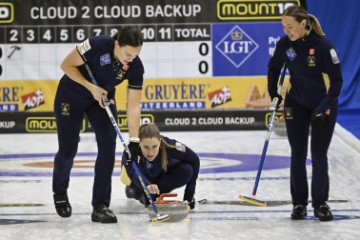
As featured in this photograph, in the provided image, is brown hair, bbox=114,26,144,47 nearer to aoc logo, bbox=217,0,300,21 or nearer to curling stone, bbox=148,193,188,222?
curling stone, bbox=148,193,188,222

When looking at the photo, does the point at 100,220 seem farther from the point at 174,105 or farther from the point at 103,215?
the point at 174,105

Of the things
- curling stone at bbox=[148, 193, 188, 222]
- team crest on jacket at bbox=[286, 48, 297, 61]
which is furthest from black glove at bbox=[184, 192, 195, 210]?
team crest on jacket at bbox=[286, 48, 297, 61]

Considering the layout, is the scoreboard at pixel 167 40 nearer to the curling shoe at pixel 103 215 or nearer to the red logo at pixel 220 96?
the red logo at pixel 220 96

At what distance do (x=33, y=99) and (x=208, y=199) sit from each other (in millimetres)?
5015

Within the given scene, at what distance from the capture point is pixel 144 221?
16.5 feet

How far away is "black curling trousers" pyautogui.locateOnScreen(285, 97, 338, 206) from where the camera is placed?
16.4 ft

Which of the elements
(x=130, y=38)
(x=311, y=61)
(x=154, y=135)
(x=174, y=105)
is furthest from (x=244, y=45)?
(x=130, y=38)

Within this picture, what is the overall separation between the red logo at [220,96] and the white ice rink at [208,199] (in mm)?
1028

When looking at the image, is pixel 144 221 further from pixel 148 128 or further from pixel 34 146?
pixel 34 146

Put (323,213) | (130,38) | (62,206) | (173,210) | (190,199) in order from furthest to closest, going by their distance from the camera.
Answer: (190,199) → (62,206) → (173,210) → (323,213) → (130,38)

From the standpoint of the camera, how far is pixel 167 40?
408 inches

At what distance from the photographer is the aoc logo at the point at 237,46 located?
1034cm

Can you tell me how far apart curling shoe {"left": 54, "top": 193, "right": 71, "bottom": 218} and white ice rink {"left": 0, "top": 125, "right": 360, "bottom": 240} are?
5 centimetres

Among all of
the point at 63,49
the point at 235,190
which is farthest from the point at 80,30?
the point at 235,190
